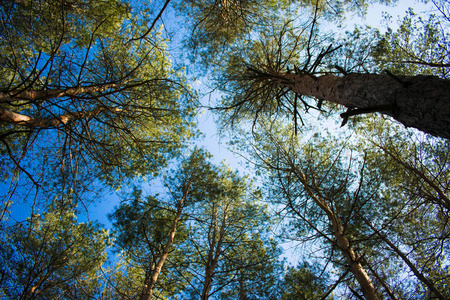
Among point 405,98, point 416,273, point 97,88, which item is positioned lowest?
point 416,273

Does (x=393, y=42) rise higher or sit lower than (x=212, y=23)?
lower

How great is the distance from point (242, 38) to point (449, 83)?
4725 millimetres

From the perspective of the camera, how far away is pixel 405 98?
1.52m

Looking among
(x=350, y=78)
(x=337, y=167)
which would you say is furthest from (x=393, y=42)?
(x=350, y=78)

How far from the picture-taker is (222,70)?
5402 millimetres

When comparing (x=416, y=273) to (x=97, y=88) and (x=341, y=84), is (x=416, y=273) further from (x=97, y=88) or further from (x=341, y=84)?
(x=97, y=88)

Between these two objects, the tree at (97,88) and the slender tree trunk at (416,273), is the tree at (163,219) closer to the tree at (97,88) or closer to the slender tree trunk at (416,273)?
the tree at (97,88)

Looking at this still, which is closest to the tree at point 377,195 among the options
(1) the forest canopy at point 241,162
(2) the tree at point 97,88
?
(1) the forest canopy at point 241,162

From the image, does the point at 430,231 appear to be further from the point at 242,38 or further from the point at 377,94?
the point at 242,38

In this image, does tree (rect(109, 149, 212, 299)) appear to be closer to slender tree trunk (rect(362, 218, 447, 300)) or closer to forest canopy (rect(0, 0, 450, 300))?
forest canopy (rect(0, 0, 450, 300))

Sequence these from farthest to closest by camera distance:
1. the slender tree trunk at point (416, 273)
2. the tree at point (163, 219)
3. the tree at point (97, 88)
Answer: the tree at point (163, 219) → the tree at point (97, 88) → the slender tree trunk at point (416, 273)

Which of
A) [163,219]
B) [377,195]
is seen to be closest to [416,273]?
[377,195]

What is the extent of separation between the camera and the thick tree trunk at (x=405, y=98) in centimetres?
130

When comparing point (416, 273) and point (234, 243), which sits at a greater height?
point (234, 243)
